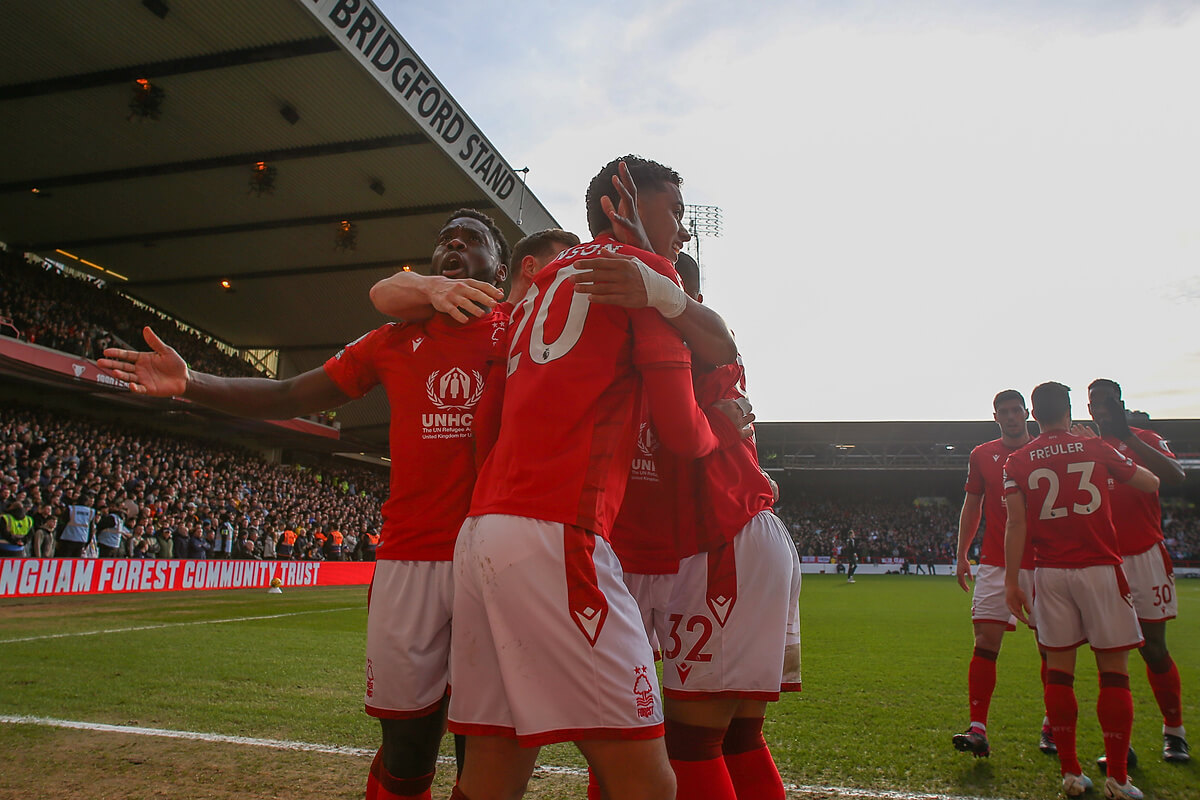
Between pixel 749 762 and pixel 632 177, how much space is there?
1.89 meters

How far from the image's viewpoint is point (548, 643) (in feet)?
5.34

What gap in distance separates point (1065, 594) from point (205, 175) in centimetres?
1953

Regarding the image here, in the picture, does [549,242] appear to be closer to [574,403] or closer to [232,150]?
[574,403]

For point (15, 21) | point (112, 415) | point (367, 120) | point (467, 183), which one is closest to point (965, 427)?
point (467, 183)

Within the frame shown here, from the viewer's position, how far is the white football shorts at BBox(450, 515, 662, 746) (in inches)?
63.5

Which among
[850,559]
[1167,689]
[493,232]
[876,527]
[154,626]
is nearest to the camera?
[493,232]

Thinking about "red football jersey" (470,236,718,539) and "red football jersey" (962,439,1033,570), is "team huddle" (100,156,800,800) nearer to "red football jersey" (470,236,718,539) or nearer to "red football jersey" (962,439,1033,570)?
"red football jersey" (470,236,718,539)

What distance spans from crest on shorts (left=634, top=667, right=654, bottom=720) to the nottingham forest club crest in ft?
3.64

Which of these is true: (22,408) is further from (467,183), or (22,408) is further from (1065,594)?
(1065,594)

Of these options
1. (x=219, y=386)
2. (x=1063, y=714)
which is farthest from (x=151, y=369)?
(x=1063, y=714)

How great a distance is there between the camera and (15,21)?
12.8m

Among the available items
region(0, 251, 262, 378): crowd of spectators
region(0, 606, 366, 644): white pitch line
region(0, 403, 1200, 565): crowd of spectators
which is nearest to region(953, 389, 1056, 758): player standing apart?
region(0, 606, 366, 644): white pitch line

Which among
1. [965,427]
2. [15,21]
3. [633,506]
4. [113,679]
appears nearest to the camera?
[633,506]

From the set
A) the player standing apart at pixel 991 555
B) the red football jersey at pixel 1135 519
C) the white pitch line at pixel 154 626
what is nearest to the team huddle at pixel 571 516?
the player standing apart at pixel 991 555
